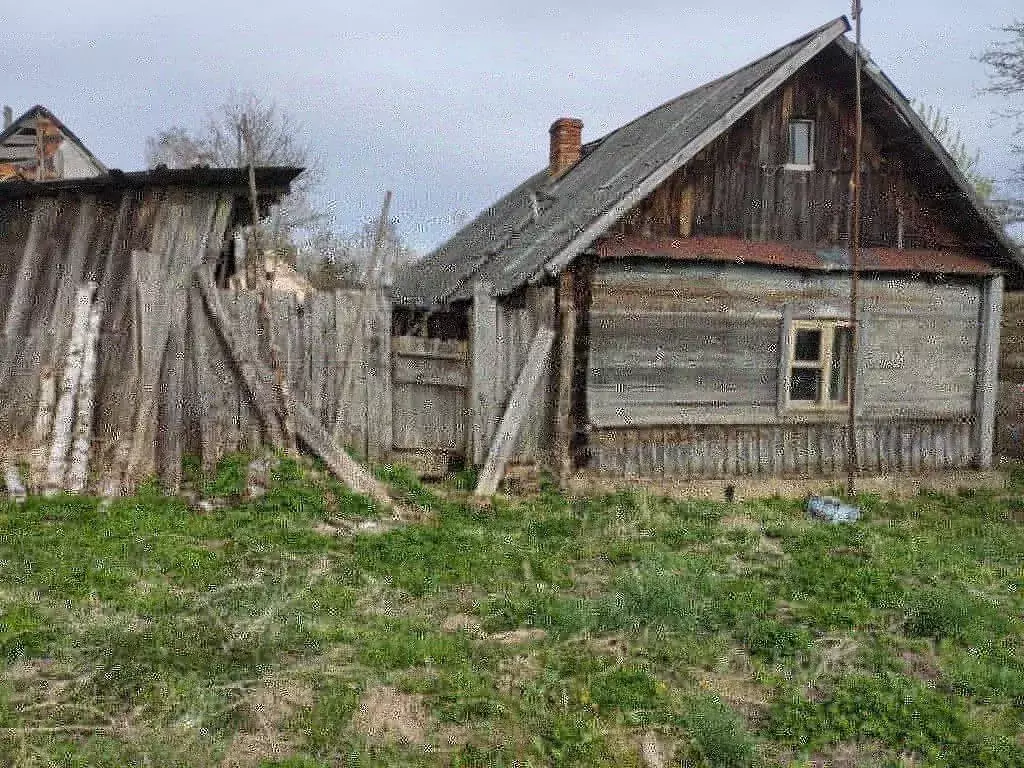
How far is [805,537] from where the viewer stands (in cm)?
832

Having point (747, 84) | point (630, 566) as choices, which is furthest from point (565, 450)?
point (747, 84)

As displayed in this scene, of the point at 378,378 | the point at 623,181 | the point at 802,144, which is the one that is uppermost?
the point at 802,144

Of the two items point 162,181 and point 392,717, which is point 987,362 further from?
point 162,181

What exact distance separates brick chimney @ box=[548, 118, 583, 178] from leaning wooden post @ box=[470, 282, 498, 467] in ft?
22.0

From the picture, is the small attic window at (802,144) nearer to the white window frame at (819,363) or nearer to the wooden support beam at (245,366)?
the white window frame at (819,363)

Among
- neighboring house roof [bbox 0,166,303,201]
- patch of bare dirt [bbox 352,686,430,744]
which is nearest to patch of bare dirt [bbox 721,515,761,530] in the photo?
patch of bare dirt [bbox 352,686,430,744]

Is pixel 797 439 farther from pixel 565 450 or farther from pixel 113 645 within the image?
pixel 113 645

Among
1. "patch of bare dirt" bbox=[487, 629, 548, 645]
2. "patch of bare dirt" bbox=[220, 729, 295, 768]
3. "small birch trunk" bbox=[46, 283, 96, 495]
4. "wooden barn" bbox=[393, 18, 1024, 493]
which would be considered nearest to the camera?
"patch of bare dirt" bbox=[220, 729, 295, 768]

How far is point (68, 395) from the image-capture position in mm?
7973

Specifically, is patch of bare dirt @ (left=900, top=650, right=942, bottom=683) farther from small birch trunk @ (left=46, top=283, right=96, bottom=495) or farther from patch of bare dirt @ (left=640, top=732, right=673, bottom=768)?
small birch trunk @ (left=46, top=283, right=96, bottom=495)

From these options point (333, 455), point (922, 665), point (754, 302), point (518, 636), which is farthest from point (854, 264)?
point (518, 636)

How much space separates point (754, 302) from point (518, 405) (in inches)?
137

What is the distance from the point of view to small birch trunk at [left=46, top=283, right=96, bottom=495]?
757 cm

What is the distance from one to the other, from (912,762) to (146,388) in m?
7.00
